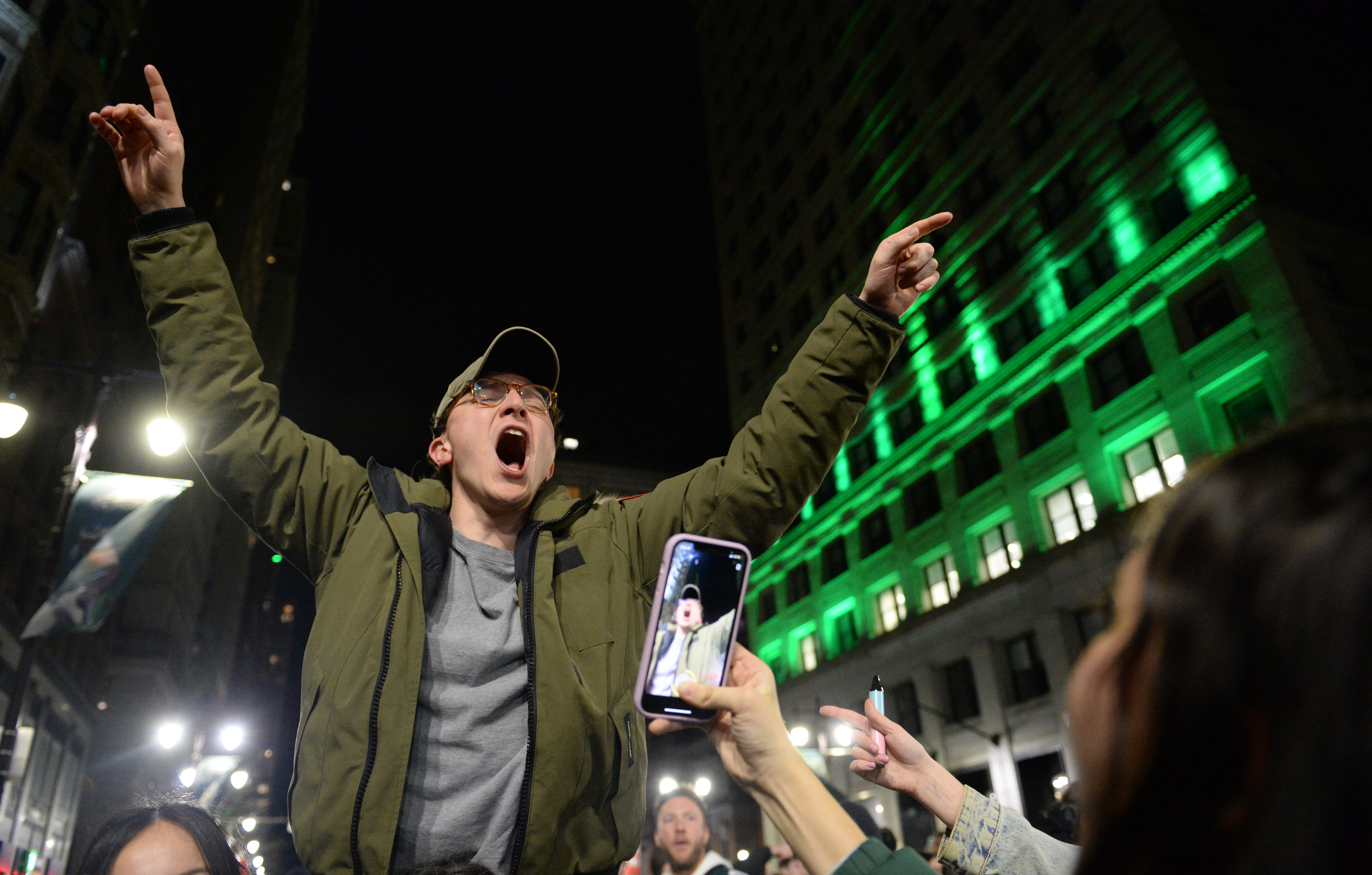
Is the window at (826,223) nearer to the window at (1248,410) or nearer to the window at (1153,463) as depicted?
the window at (1153,463)

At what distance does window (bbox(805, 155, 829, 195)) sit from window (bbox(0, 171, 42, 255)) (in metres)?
34.0

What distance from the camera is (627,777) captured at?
2.25 metres

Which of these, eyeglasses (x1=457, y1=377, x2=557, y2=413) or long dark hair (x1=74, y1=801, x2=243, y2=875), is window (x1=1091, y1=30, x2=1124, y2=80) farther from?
long dark hair (x1=74, y1=801, x2=243, y2=875)

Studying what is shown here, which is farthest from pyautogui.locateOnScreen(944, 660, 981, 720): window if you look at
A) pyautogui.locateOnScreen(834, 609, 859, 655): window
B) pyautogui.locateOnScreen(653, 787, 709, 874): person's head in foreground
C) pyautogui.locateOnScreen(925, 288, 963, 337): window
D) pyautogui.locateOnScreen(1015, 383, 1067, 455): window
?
pyautogui.locateOnScreen(653, 787, 709, 874): person's head in foreground

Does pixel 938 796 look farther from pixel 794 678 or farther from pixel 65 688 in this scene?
pixel 794 678

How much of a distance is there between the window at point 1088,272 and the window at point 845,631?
15.8 meters

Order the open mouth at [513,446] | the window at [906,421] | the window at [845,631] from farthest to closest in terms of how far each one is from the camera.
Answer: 1. the window at [845,631]
2. the window at [906,421]
3. the open mouth at [513,446]

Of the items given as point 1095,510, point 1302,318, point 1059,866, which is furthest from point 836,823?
point 1095,510

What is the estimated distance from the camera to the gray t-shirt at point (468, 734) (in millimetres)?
2088

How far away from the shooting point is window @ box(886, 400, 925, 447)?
3469 centimetres

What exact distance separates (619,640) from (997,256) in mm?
33375

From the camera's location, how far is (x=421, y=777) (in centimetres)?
215

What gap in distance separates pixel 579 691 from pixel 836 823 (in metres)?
1.04

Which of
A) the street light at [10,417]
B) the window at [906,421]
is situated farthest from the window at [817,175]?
the street light at [10,417]
